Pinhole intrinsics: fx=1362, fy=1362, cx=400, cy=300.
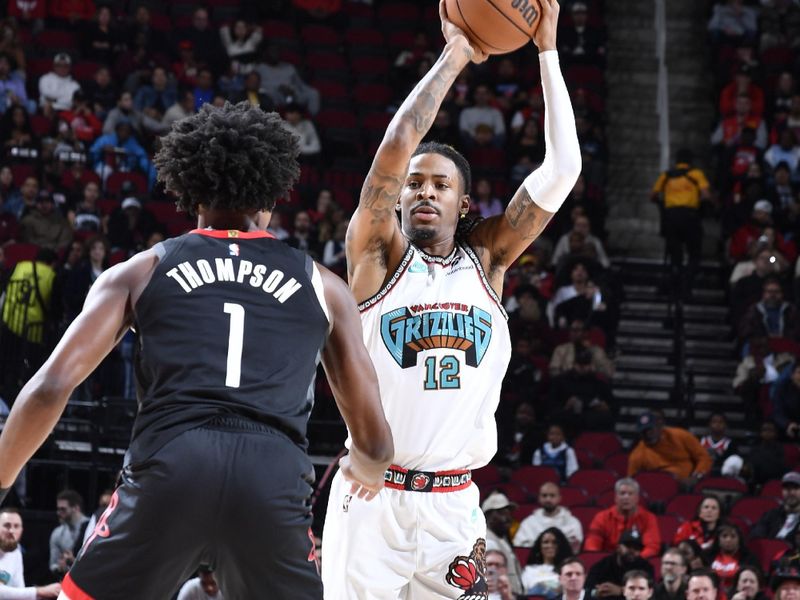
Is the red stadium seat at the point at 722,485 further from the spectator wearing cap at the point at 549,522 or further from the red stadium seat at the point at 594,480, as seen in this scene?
the spectator wearing cap at the point at 549,522

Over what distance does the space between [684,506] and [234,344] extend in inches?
341

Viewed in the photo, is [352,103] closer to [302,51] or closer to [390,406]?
[302,51]

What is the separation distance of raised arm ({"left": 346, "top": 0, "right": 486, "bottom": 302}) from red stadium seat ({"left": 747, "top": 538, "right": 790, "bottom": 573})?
6.44 m

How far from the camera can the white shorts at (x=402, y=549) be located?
16.7ft

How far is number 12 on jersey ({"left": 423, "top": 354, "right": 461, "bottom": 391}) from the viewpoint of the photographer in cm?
523

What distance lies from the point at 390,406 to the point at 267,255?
1.45 m

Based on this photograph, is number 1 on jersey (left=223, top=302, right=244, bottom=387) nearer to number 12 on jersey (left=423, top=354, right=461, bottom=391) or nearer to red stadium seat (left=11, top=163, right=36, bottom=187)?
number 12 on jersey (left=423, top=354, right=461, bottom=391)

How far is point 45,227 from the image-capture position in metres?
14.5

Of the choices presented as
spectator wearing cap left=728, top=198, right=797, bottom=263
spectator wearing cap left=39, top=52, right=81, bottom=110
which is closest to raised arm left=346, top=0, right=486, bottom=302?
spectator wearing cap left=728, top=198, right=797, bottom=263

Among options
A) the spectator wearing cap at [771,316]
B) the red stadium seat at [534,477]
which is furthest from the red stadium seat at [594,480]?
the spectator wearing cap at [771,316]

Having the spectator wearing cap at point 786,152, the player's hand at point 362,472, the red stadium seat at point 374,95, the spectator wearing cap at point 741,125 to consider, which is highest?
the red stadium seat at point 374,95

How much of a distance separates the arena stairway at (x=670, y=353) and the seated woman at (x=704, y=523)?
2.73m

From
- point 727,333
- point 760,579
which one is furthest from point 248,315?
point 727,333

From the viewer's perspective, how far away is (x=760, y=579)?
9875mm
